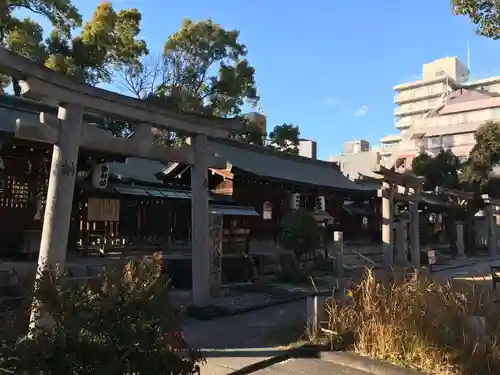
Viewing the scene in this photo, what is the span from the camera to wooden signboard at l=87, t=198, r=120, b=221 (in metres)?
12.9

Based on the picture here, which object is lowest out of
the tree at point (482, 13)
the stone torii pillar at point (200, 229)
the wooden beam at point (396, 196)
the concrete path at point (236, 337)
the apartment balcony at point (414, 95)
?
the concrete path at point (236, 337)

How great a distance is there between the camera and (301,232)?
14648mm

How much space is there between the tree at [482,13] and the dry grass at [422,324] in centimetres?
475

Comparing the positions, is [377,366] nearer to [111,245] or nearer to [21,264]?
[21,264]

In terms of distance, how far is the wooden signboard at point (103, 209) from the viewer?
12.9 m

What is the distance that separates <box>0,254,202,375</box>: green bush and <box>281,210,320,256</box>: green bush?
34.7 feet

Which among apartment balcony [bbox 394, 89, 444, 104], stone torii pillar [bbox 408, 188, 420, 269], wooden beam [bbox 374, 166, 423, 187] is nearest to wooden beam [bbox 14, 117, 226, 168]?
wooden beam [bbox 374, 166, 423, 187]

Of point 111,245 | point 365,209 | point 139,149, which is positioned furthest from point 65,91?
point 365,209

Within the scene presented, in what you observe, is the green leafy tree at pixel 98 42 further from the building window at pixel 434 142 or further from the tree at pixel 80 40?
the building window at pixel 434 142

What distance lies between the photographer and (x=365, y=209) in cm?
2441

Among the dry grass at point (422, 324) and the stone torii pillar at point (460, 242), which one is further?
the stone torii pillar at point (460, 242)

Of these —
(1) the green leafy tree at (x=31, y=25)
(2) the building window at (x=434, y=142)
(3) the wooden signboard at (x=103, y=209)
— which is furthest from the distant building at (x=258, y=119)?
(2) the building window at (x=434, y=142)

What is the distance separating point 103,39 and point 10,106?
11944mm

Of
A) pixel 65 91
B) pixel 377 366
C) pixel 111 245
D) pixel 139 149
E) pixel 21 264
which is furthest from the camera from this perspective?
pixel 111 245
